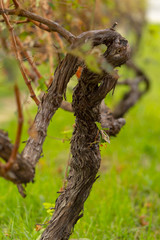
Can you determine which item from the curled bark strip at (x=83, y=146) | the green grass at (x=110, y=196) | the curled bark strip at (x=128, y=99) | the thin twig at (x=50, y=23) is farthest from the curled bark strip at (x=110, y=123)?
the curled bark strip at (x=128, y=99)

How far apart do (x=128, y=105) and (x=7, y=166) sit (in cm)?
392

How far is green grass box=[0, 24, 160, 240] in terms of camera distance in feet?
7.63

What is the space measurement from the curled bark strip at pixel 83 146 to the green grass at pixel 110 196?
0.17m

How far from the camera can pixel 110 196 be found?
2990 mm

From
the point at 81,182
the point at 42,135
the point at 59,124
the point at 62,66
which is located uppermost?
the point at 62,66

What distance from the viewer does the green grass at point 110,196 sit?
2326mm

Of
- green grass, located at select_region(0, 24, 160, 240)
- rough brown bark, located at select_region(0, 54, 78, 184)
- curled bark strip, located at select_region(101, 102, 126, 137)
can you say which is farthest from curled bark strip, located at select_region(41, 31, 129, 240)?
curled bark strip, located at select_region(101, 102, 126, 137)

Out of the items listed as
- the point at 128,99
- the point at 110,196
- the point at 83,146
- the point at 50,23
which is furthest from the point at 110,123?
the point at 128,99

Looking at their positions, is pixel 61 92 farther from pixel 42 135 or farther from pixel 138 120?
pixel 138 120

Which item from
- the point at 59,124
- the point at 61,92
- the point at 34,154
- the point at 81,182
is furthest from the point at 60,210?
the point at 59,124

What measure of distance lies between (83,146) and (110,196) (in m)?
1.69

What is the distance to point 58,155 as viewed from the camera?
15.1 feet

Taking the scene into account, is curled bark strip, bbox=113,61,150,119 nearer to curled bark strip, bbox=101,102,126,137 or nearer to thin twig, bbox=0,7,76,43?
curled bark strip, bbox=101,102,126,137

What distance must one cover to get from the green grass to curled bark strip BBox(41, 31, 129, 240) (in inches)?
6.8
